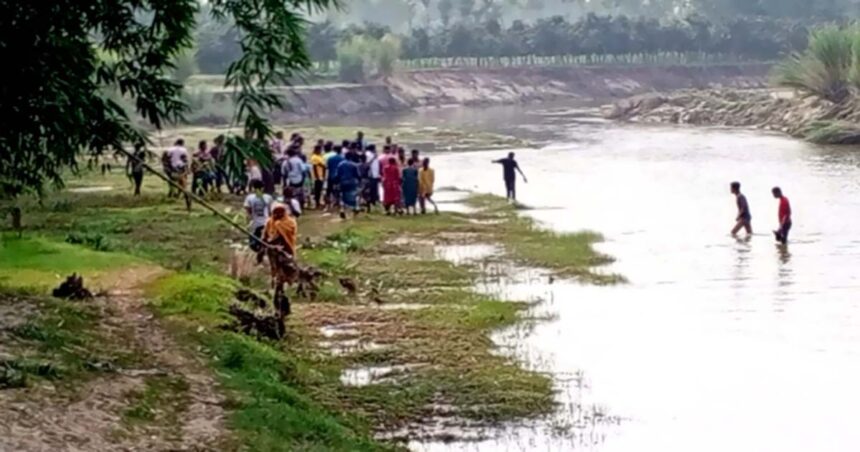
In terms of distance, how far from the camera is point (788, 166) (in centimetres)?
4019

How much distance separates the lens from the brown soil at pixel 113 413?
363 inches

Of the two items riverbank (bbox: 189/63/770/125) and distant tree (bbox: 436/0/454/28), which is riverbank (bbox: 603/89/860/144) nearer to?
riverbank (bbox: 189/63/770/125)

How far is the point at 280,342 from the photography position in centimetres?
1393

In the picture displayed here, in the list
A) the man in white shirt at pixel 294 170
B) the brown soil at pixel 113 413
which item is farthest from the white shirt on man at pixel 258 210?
the man in white shirt at pixel 294 170

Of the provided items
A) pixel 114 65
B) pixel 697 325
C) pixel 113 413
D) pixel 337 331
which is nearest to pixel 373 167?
pixel 697 325

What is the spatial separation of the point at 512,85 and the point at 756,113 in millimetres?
28535

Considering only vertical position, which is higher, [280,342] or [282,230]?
[282,230]

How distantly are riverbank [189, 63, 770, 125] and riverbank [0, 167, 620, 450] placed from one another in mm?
51114

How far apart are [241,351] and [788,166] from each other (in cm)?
3043

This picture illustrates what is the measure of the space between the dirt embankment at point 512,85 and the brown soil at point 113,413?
62.7 metres

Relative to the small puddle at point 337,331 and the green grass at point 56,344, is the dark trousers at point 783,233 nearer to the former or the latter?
the small puddle at point 337,331

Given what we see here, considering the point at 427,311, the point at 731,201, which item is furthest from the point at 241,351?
the point at 731,201

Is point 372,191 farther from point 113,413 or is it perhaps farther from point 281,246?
point 113,413

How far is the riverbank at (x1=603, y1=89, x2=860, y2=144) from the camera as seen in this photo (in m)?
50.7
